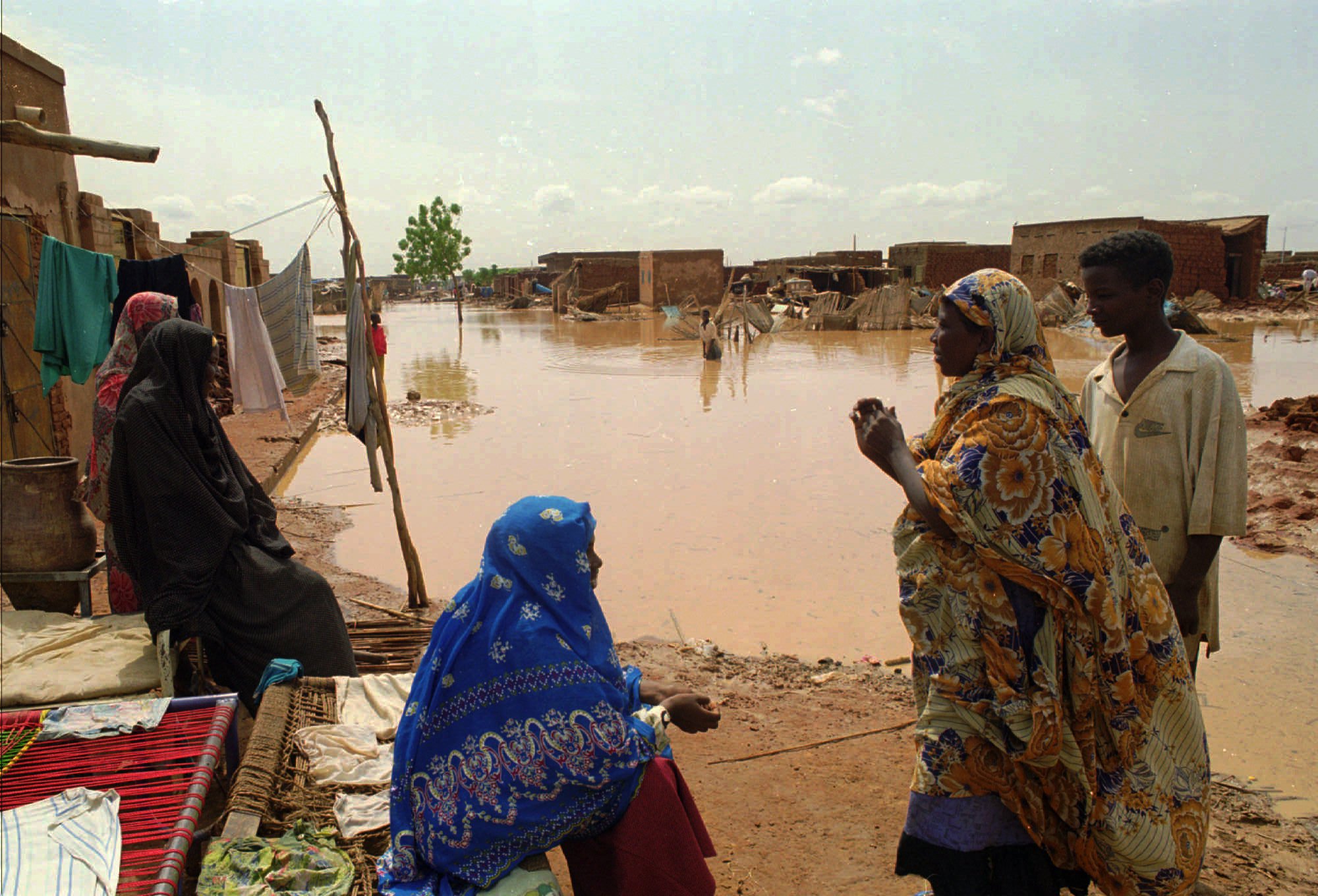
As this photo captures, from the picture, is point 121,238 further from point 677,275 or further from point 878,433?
point 677,275

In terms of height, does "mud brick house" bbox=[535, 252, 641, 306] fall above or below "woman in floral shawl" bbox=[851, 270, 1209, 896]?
above

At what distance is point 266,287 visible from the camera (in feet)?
27.2

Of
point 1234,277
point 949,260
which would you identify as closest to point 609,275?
point 949,260

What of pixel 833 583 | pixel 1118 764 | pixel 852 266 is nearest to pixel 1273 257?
pixel 852 266

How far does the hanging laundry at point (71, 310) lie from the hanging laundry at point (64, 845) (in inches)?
197

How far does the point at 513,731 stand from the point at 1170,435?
6.10ft

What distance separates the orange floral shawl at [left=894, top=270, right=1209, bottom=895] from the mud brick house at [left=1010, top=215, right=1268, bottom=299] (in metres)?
27.0

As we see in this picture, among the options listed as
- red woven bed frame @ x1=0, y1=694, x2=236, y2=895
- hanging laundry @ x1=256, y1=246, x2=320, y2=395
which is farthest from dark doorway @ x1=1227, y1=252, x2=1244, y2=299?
red woven bed frame @ x1=0, y1=694, x2=236, y2=895

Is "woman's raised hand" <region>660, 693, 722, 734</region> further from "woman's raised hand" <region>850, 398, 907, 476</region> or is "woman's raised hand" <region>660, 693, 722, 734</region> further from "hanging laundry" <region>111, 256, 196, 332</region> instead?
"hanging laundry" <region>111, 256, 196, 332</region>

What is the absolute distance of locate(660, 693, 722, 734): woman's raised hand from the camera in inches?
79.4

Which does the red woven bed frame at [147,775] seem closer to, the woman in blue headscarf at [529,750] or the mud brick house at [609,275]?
the woman in blue headscarf at [529,750]

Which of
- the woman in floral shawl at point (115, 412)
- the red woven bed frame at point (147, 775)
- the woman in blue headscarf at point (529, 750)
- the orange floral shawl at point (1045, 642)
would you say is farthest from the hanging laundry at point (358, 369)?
the orange floral shawl at point (1045, 642)

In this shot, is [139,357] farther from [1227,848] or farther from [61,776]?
[1227,848]

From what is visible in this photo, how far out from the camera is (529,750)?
174 centimetres
